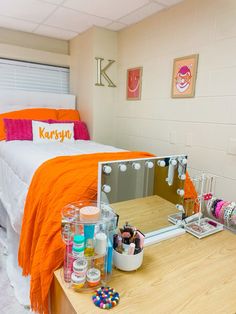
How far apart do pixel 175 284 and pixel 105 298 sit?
11.5 inches

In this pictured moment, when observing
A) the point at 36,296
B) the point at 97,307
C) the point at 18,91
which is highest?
the point at 18,91

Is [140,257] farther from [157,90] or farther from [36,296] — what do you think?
[157,90]

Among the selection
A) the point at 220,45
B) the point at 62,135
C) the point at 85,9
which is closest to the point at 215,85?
the point at 220,45

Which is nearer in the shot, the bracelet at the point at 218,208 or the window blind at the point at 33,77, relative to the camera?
the bracelet at the point at 218,208

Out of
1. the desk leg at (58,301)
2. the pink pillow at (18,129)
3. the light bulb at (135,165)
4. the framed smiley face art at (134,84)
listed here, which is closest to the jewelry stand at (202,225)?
the light bulb at (135,165)

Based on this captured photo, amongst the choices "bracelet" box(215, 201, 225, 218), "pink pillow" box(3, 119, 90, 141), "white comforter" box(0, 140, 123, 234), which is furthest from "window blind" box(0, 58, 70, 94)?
"bracelet" box(215, 201, 225, 218)

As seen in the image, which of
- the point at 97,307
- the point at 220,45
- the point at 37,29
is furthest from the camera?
the point at 37,29

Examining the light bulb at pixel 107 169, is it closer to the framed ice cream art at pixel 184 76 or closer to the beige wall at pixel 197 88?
the beige wall at pixel 197 88

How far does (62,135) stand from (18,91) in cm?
88

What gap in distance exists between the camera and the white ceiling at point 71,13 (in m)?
2.23

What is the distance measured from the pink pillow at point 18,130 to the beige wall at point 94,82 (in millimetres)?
778

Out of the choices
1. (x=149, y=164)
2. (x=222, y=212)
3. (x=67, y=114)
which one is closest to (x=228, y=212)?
(x=222, y=212)

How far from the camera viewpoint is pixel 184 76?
2156 millimetres

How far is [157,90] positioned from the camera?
2.47m
